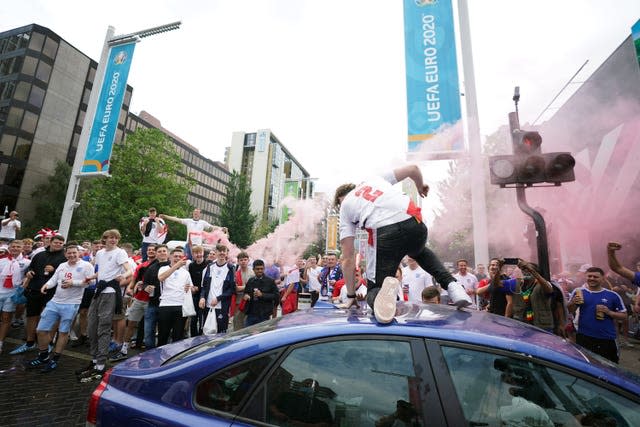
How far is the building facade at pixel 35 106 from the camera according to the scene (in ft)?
110

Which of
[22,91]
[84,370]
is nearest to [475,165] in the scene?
[84,370]

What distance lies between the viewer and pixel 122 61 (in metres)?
12.5

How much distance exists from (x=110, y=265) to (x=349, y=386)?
5.15 meters

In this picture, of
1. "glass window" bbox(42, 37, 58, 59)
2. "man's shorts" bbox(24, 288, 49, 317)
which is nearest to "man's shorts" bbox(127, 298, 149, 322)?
"man's shorts" bbox(24, 288, 49, 317)

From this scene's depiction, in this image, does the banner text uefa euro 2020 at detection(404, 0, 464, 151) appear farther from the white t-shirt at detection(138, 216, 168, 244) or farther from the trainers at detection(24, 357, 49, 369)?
the trainers at detection(24, 357, 49, 369)

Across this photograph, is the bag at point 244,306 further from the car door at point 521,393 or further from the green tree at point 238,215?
the green tree at point 238,215

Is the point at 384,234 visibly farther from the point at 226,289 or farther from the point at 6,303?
the point at 6,303

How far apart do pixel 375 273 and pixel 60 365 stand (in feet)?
17.9

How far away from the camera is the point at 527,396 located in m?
1.27

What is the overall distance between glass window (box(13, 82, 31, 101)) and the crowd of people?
38745mm

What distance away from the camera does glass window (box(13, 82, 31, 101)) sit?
34.1m

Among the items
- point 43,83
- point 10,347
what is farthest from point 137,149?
Answer: point 43,83

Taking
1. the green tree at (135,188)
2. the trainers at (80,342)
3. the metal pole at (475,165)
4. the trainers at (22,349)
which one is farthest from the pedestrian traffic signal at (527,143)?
the green tree at (135,188)

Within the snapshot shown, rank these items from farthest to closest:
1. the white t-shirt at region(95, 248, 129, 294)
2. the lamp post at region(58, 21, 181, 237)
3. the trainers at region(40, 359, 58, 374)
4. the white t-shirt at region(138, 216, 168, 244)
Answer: the lamp post at region(58, 21, 181, 237), the white t-shirt at region(138, 216, 168, 244), the white t-shirt at region(95, 248, 129, 294), the trainers at region(40, 359, 58, 374)
